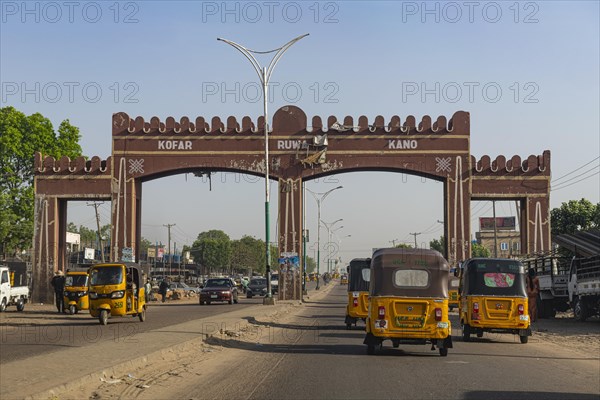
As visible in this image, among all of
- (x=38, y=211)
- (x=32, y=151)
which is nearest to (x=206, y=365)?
(x=38, y=211)

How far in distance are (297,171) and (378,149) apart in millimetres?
5397

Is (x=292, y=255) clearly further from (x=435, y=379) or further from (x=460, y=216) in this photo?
(x=435, y=379)

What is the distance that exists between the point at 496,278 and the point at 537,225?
92.8ft

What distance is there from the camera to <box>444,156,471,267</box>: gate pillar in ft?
169

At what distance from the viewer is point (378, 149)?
5262cm

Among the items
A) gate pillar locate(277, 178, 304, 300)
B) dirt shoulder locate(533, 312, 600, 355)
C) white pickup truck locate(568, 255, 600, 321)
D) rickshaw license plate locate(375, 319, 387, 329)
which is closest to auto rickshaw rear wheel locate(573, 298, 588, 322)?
white pickup truck locate(568, 255, 600, 321)

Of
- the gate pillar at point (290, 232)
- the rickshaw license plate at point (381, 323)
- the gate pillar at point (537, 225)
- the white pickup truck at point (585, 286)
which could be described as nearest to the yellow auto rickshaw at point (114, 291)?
the rickshaw license plate at point (381, 323)

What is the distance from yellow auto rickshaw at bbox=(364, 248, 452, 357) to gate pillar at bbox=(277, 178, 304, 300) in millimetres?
32496

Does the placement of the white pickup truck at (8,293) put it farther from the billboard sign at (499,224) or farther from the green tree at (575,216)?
the billboard sign at (499,224)

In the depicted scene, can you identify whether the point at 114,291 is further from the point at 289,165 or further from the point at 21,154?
the point at 21,154

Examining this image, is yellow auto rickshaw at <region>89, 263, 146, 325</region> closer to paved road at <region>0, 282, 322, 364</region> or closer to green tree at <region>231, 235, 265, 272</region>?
paved road at <region>0, 282, 322, 364</region>

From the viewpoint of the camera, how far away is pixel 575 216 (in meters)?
65.7

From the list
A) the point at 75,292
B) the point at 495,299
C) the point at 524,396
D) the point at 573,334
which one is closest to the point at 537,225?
the point at 573,334

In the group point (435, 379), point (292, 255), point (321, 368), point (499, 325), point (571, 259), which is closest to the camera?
point (435, 379)
